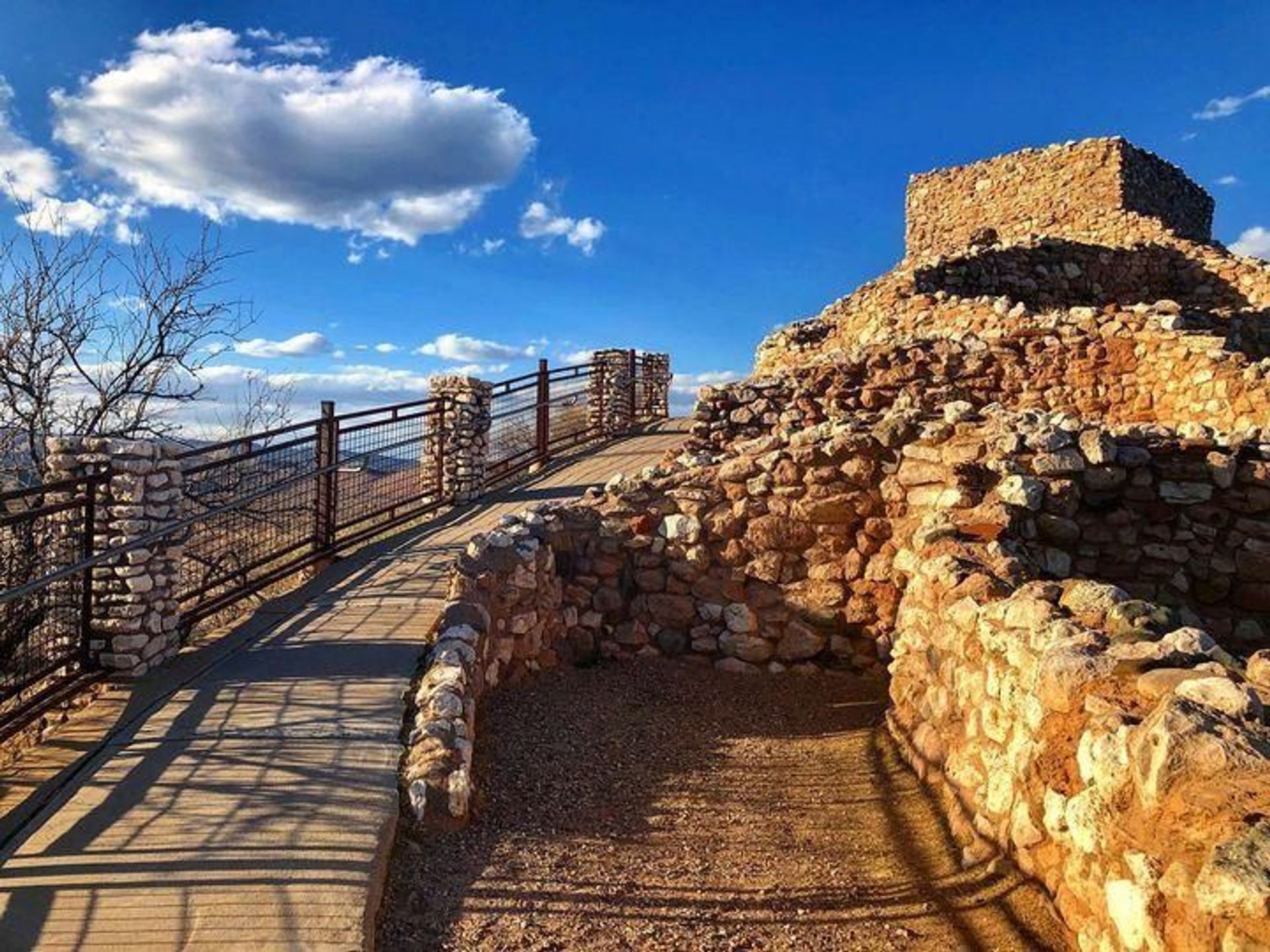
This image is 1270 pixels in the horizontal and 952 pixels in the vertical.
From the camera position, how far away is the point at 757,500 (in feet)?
22.2

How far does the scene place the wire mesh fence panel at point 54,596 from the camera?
18.0 ft

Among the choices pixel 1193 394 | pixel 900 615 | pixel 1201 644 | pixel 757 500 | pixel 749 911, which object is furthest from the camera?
pixel 1193 394

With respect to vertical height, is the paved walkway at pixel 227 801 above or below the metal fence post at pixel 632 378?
below

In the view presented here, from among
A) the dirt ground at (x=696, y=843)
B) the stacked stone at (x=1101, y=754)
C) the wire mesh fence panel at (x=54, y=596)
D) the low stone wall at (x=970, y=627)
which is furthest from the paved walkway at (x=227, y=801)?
the stacked stone at (x=1101, y=754)

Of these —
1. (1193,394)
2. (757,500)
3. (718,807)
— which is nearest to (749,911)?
(718,807)

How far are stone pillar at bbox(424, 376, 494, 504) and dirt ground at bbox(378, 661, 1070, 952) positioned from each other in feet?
21.5

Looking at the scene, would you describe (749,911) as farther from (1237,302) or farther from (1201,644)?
(1237,302)

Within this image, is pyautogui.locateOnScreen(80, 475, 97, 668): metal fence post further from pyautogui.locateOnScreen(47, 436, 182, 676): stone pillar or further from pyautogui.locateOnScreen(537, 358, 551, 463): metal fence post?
pyautogui.locateOnScreen(537, 358, 551, 463): metal fence post

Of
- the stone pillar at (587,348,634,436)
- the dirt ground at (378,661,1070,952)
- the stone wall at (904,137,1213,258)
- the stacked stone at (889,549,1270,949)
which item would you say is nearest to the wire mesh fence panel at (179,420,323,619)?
the dirt ground at (378,661,1070,952)

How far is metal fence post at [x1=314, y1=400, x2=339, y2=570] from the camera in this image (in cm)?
930

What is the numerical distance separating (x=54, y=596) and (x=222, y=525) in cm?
228

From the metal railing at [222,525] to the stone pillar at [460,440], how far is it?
2.0 inches

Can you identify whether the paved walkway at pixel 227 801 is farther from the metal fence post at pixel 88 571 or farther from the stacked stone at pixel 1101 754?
the stacked stone at pixel 1101 754

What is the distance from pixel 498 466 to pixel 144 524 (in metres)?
8.37
